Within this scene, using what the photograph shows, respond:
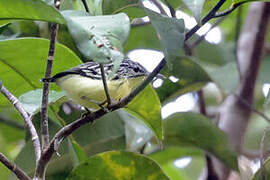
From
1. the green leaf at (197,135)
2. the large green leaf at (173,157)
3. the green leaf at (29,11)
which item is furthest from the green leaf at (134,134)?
the green leaf at (29,11)

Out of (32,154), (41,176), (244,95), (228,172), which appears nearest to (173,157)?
(228,172)

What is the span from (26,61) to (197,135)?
98 cm

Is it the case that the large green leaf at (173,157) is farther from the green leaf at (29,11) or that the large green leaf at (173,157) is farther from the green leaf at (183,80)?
the green leaf at (29,11)

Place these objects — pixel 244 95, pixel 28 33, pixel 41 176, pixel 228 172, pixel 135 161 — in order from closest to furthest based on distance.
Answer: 1. pixel 41 176
2. pixel 135 161
3. pixel 28 33
4. pixel 228 172
5. pixel 244 95

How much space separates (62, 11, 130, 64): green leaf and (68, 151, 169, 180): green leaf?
552 millimetres

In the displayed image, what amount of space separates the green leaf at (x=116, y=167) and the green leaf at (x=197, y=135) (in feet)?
2.70

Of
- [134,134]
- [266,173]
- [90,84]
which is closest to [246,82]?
[134,134]

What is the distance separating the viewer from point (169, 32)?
4.60 feet

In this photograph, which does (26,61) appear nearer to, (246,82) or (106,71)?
(106,71)

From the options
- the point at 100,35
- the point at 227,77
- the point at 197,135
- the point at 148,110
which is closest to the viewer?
the point at 100,35

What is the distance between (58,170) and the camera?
2.35 meters

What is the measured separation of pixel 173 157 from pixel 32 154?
1.01 m

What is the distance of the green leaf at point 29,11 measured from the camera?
145 centimetres

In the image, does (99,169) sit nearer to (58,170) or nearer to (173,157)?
(58,170)
